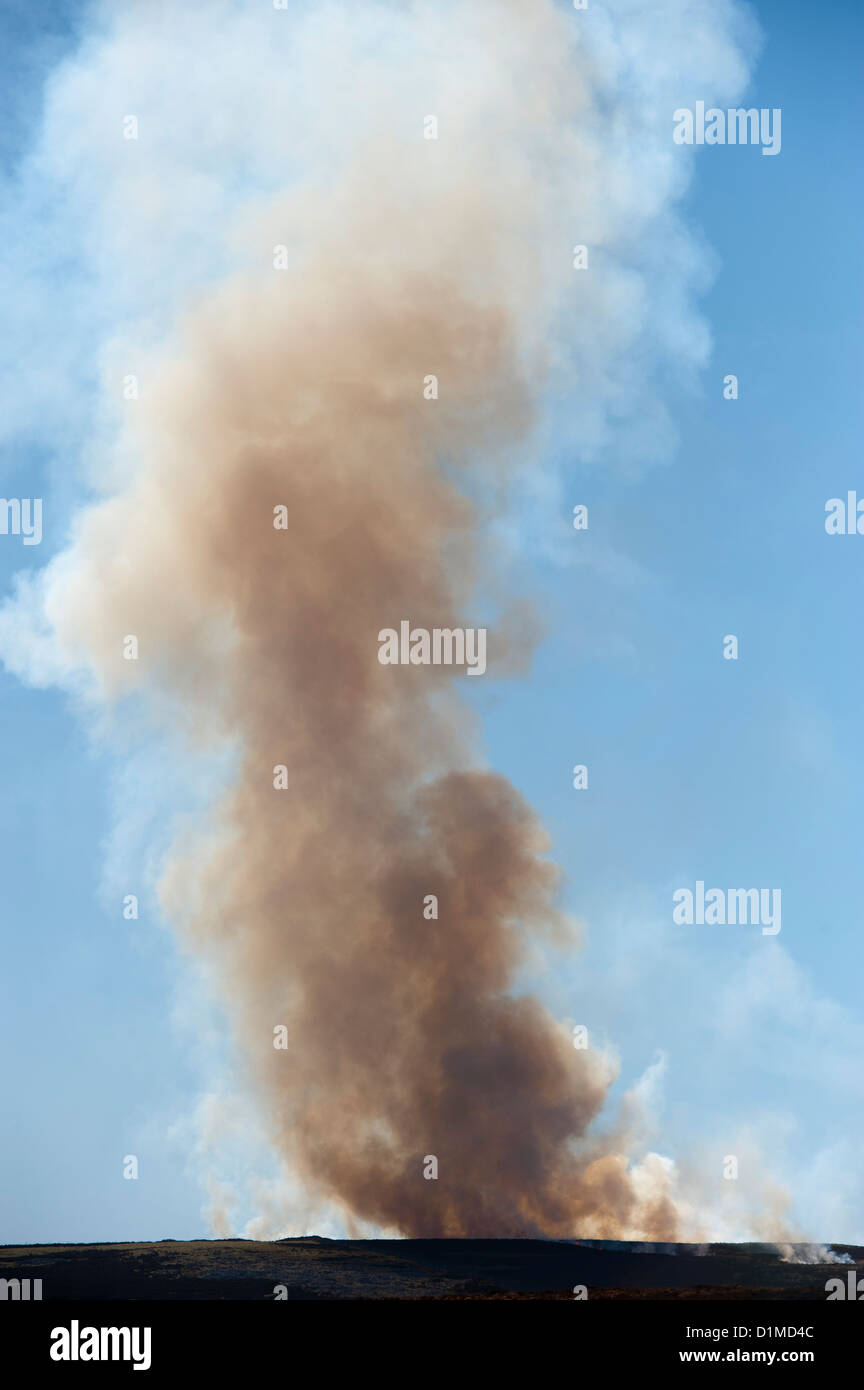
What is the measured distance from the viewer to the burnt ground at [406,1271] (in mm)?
73750

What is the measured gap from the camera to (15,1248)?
291 ft

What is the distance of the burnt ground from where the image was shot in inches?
2904

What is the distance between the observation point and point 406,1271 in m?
82.4
